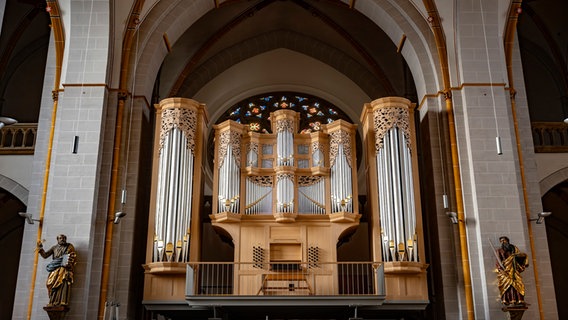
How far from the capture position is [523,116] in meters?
16.7

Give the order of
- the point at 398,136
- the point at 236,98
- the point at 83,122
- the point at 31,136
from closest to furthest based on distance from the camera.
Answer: the point at 83,122, the point at 398,136, the point at 31,136, the point at 236,98

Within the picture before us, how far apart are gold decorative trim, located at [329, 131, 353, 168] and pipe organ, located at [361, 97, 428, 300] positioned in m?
0.45

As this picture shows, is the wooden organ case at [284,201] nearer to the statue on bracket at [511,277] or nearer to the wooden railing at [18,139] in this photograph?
the statue on bracket at [511,277]

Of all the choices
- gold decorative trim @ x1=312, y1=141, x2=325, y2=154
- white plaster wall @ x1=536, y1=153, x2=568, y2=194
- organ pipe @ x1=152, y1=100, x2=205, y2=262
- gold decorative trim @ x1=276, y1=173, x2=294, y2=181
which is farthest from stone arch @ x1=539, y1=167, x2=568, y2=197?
organ pipe @ x1=152, y1=100, x2=205, y2=262

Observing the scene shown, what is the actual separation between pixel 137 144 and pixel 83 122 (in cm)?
131

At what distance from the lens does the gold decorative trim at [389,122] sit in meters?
15.8

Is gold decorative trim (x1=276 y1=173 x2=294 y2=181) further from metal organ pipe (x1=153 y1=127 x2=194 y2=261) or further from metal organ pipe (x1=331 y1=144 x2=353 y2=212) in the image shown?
metal organ pipe (x1=153 y1=127 x2=194 y2=261)

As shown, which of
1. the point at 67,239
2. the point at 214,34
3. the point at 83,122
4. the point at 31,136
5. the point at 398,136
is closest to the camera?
the point at 67,239

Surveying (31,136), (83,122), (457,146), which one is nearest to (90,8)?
(83,122)

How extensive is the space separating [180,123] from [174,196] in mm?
1826

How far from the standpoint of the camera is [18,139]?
19.4 meters

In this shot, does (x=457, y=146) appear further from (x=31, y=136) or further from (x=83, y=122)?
(x=31, y=136)

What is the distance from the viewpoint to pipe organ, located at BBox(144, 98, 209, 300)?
14.4 metres

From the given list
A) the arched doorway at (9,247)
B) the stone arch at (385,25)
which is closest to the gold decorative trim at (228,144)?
the stone arch at (385,25)
